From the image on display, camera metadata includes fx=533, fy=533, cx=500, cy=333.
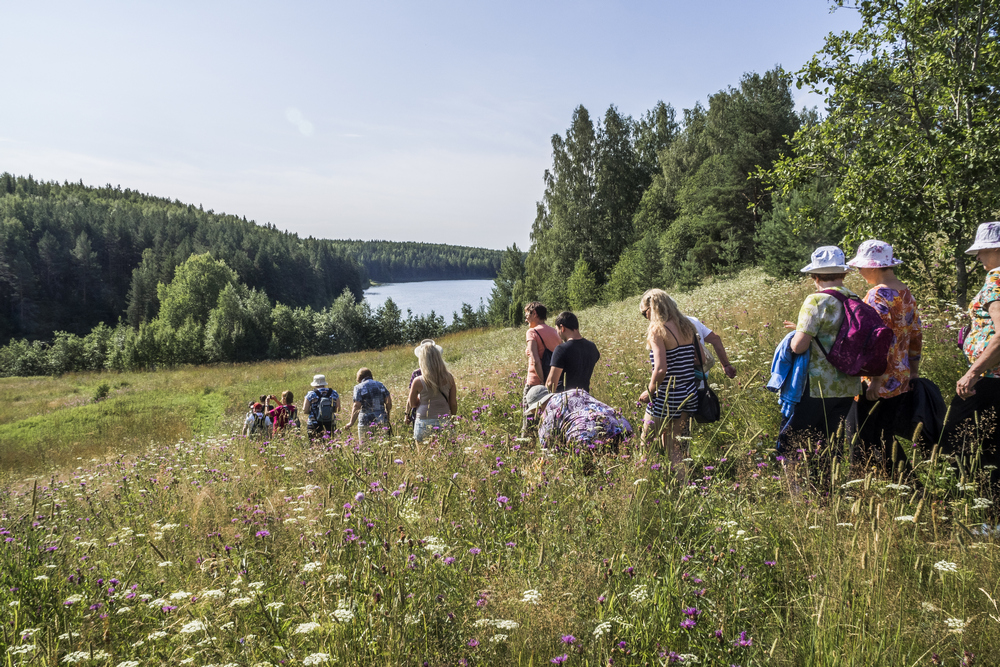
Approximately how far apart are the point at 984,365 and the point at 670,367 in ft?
5.78

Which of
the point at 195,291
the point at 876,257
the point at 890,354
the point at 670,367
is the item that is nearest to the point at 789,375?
the point at 890,354

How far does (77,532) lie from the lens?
3340 mm

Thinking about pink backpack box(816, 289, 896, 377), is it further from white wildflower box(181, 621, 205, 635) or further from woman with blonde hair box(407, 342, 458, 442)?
woman with blonde hair box(407, 342, 458, 442)

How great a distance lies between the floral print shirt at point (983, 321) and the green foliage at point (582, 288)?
33.5m

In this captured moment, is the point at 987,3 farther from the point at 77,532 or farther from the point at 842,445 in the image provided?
the point at 77,532

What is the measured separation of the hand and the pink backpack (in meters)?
0.37

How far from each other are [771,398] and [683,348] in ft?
4.10

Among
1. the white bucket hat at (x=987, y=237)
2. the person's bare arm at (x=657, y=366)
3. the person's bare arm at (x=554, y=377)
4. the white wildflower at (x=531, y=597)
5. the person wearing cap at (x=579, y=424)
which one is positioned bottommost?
the white wildflower at (x=531, y=597)

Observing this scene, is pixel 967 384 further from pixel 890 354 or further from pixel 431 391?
pixel 431 391

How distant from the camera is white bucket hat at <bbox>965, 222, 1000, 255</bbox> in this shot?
3.12 meters

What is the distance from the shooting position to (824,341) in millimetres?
3295

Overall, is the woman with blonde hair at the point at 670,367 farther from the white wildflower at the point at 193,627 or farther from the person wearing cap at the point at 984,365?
the white wildflower at the point at 193,627

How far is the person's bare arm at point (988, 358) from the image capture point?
2953mm

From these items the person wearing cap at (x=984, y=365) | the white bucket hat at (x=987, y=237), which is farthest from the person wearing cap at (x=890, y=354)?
the white bucket hat at (x=987, y=237)
